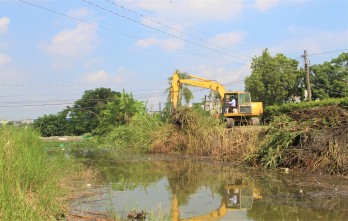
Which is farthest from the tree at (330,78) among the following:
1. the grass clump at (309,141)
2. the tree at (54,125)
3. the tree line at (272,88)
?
the grass clump at (309,141)

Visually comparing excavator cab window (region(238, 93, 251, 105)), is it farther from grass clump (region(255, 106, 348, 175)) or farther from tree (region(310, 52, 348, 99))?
tree (region(310, 52, 348, 99))

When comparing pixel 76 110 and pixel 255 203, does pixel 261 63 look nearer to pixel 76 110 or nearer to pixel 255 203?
pixel 76 110

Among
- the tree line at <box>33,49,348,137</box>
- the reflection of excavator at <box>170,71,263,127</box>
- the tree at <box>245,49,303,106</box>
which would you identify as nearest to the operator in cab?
the reflection of excavator at <box>170,71,263,127</box>

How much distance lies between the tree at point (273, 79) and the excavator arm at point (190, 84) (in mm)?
17574

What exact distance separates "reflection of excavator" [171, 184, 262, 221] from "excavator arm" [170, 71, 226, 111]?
1235cm

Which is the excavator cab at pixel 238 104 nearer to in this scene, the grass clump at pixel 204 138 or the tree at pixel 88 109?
the grass clump at pixel 204 138

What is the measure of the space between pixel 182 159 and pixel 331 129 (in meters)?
6.83

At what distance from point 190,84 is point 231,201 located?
598 inches

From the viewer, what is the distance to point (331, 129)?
38.0 ft

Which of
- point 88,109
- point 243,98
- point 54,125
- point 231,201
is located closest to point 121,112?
point 243,98

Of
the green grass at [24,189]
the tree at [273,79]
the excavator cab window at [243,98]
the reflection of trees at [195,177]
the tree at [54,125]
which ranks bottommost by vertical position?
the reflection of trees at [195,177]

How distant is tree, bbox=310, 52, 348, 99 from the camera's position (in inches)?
1709

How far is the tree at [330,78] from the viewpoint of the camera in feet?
142

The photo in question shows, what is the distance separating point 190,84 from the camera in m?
23.1
